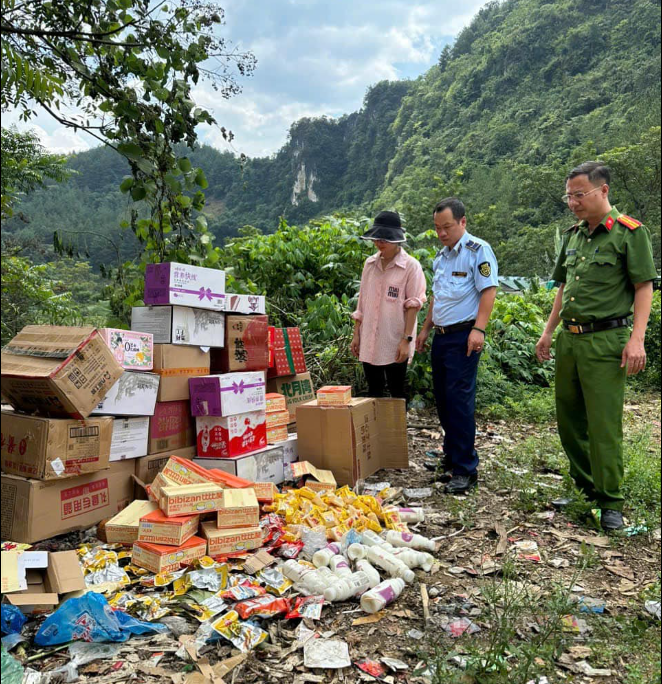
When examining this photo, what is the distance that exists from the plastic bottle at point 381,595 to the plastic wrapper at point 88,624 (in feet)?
2.69

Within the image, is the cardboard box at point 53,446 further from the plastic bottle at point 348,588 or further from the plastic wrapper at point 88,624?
the plastic bottle at point 348,588

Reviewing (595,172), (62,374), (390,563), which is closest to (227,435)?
(62,374)

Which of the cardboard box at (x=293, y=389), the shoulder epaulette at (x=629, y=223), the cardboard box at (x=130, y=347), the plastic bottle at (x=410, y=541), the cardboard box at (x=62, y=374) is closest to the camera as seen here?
the cardboard box at (x=62, y=374)

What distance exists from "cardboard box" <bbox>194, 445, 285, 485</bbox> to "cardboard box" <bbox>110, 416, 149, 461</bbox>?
0.41m

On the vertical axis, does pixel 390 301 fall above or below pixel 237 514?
above

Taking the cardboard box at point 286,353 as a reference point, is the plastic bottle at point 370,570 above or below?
below

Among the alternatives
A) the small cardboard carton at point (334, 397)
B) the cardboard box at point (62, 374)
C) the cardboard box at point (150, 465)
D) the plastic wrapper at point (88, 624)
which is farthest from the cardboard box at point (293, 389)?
the plastic wrapper at point (88, 624)

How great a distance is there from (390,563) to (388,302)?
2052 millimetres

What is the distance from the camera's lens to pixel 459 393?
3.74m

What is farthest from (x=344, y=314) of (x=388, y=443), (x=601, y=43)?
(x=601, y=43)

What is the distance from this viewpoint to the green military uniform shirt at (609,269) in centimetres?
304

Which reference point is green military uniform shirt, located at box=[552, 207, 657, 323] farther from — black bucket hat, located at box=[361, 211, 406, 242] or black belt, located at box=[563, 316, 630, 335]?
black bucket hat, located at box=[361, 211, 406, 242]

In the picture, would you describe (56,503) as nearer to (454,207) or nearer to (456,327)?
(456,327)

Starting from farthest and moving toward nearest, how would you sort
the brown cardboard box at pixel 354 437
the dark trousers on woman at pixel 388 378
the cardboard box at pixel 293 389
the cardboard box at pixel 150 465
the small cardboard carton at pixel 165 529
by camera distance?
the cardboard box at pixel 293 389 → the dark trousers on woman at pixel 388 378 → the brown cardboard box at pixel 354 437 → the cardboard box at pixel 150 465 → the small cardboard carton at pixel 165 529
